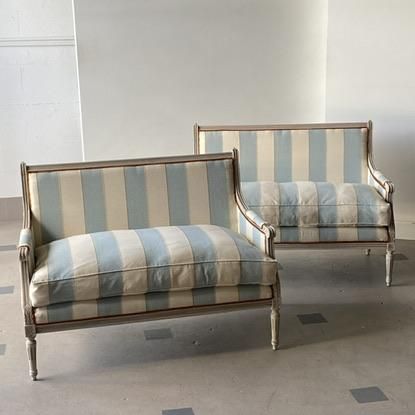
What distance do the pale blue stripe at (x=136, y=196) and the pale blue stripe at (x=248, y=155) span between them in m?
1.05

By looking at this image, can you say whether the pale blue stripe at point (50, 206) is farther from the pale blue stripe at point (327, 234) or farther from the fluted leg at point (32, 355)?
the pale blue stripe at point (327, 234)

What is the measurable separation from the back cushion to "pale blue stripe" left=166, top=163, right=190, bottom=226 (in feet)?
2.92

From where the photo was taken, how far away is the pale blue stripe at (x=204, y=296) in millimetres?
2643

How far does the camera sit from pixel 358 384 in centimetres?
249

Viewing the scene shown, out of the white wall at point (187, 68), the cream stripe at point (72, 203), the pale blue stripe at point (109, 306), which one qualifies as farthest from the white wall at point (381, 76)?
the pale blue stripe at point (109, 306)

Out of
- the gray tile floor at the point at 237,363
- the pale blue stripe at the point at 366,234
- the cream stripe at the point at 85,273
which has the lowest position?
the gray tile floor at the point at 237,363

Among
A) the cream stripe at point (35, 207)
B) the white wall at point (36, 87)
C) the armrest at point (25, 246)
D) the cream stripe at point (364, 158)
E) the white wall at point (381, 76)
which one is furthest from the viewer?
the white wall at point (36, 87)

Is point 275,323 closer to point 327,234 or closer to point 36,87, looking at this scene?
point 327,234

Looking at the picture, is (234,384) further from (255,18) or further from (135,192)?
(255,18)

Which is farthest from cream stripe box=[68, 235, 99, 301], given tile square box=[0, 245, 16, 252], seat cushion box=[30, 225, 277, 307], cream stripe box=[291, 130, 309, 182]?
tile square box=[0, 245, 16, 252]

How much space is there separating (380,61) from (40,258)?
268 cm

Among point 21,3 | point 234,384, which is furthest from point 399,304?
point 21,3

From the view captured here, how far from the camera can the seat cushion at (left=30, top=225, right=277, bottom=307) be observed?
2.50 meters

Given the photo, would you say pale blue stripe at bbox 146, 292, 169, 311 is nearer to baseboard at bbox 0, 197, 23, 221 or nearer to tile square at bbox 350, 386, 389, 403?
tile square at bbox 350, 386, 389, 403
